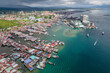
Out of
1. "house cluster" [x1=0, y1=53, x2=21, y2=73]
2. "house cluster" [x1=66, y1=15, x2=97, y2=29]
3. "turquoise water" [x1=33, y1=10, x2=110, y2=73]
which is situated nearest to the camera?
"house cluster" [x1=0, y1=53, x2=21, y2=73]

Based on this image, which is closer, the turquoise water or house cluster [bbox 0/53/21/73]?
house cluster [bbox 0/53/21/73]

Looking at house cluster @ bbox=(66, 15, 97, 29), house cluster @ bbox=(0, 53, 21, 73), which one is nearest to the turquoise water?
Answer: house cluster @ bbox=(0, 53, 21, 73)

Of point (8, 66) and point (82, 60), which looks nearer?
point (8, 66)

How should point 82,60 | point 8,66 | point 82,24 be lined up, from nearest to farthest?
point 8,66, point 82,60, point 82,24

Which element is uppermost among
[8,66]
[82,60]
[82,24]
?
[82,24]

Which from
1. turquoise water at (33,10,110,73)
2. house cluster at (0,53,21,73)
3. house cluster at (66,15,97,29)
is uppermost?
house cluster at (66,15,97,29)

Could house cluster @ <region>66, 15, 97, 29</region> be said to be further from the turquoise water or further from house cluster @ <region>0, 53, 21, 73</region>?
house cluster @ <region>0, 53, 21, 73</region>

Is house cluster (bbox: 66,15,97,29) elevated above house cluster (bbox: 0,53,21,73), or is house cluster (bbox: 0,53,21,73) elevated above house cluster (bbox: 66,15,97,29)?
house cluster (bbox: 66,15,97,29)

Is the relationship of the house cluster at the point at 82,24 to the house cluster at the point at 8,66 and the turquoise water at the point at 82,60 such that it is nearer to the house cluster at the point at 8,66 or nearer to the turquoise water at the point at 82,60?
the turquoise water at the point at 82,60

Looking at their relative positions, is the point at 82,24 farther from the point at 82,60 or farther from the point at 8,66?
the point at 8,66

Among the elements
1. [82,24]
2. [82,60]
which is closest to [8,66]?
[82,60]

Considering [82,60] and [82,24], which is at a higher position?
[82,24]

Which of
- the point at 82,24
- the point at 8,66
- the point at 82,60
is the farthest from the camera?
the point at 82,24

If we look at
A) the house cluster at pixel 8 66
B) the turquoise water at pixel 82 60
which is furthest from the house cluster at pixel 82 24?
the house cluster at pixel 8 66
